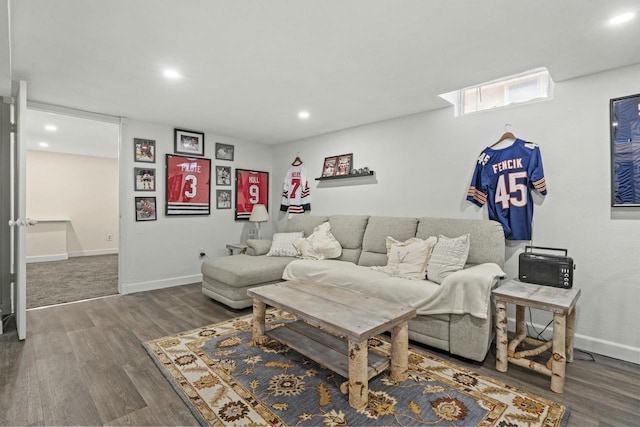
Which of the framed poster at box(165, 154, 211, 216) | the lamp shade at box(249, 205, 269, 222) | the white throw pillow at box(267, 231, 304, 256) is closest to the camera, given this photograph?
the white throw pillow at box(267, 231, 304, 256)

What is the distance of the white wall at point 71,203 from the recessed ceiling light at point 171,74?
5.70 m

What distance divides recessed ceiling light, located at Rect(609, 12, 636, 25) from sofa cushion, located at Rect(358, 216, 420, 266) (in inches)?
82.0

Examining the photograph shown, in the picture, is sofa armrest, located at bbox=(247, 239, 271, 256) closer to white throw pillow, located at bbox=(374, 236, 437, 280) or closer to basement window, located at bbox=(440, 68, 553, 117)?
white throw pillow, located at bbox=(374, 236, 437, 280)

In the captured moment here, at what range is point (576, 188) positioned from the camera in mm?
2516

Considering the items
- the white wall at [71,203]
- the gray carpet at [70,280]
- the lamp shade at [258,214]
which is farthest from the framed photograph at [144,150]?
the white wall at [71,203]

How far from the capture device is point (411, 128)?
3.59 m

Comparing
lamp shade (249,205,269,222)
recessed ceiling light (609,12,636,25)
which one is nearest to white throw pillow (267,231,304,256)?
lamp shade (249,205,269,222)

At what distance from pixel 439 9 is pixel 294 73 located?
3.99ft

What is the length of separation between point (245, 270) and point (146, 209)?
1.81m

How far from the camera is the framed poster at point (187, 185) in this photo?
425 cm

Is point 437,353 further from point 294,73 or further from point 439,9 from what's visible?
point 294,73

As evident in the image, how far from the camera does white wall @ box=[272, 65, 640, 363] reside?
91.4 inches

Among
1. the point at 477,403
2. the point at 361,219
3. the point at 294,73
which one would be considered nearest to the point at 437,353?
the point at 477,403

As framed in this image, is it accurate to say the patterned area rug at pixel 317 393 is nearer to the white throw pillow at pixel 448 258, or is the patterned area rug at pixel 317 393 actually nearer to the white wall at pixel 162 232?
the white throw pillow at pixel 448 258
